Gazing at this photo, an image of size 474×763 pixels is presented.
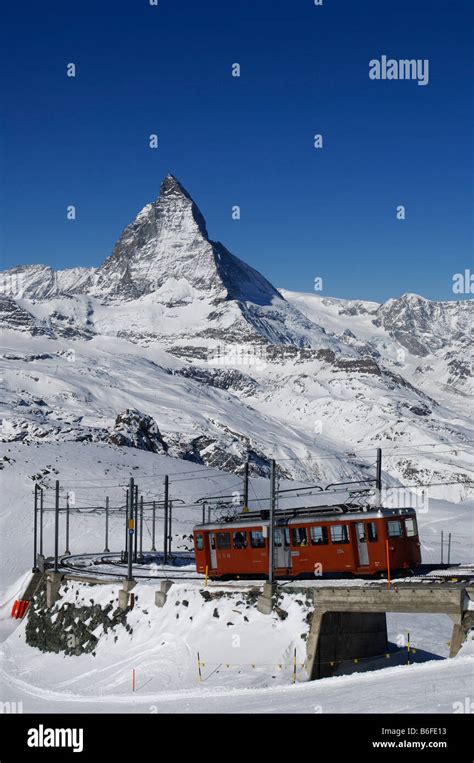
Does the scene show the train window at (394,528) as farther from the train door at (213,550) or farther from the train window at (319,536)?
the train door at (213,550)

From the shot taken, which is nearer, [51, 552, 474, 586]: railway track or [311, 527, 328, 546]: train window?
[51, 552, 474, 586]: railway track

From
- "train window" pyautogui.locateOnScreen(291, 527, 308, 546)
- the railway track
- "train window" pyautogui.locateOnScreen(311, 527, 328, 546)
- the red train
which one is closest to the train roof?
the red train

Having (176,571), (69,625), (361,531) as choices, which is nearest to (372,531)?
(361,531)

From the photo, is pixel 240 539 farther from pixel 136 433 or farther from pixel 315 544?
pixel 136 433

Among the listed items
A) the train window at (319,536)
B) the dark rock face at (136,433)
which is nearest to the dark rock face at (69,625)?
the train window at (319,536)

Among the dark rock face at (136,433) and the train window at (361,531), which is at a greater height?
the dark rock face at (136,433)

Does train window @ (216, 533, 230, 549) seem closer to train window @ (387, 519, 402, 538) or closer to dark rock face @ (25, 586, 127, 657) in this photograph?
dark rock face @ (25, 586, 127, 657)
